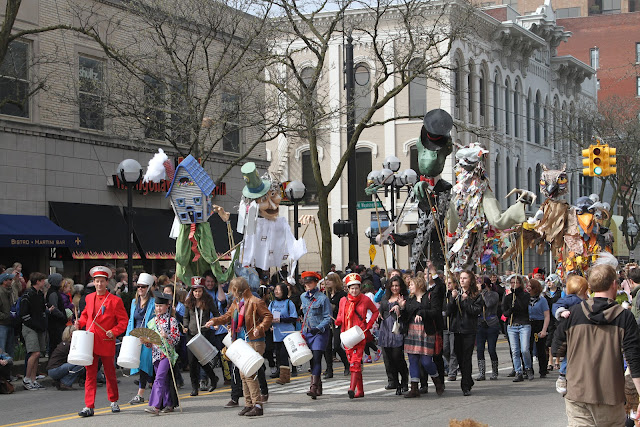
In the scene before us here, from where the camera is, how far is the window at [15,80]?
23.3 metres

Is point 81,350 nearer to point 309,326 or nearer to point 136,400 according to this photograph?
point 136,400

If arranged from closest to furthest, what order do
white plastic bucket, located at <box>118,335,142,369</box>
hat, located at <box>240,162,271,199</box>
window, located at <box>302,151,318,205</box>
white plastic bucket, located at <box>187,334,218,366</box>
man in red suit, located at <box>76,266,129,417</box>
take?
1. white plastic bucket, located at <box>118,335,142,369</box>
2. man in red suit, located at <box>76,266,129,417</box>
3. white plastic bucket, located at <box>187,334,218,366</box>
4. hat, located at <box>240,162,271,199</box>
5. window, located at <box>302,151,318,205</box>

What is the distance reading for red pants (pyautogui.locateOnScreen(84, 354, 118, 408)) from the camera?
12.0m

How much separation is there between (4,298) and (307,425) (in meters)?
6.47

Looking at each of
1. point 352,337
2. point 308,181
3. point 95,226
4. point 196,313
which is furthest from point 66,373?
point 308,181

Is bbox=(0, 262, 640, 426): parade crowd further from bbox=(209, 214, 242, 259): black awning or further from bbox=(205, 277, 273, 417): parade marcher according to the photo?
bbox=(209, 214, 242, 259): black awning

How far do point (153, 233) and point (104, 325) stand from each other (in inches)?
591

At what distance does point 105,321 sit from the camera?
40.3 ft

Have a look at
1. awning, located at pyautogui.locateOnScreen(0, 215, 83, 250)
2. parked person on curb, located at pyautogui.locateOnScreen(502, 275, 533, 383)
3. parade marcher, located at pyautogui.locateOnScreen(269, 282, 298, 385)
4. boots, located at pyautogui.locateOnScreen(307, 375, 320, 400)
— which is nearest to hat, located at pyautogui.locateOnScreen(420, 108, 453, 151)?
parked person on curb, located at pyautogui.locateOnScreen(502, 275, 533, 383)

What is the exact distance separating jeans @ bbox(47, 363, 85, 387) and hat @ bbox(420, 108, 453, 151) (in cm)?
671

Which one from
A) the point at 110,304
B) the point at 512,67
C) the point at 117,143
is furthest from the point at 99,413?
the point at 512,67

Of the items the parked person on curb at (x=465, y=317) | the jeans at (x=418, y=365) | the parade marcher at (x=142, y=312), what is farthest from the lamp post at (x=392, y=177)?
the parade marcher at (x=142, y=312)

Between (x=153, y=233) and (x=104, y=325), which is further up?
(x=153, y=233)

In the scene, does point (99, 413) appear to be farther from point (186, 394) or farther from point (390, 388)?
point (390, 388)
